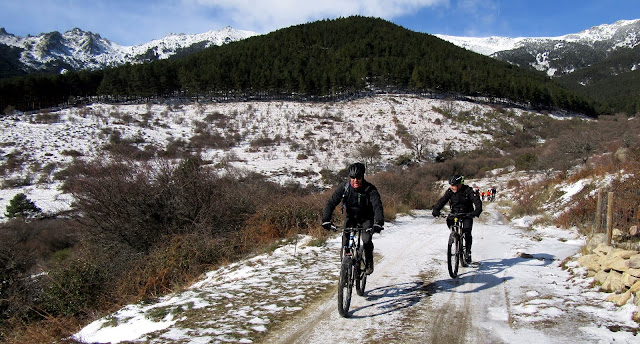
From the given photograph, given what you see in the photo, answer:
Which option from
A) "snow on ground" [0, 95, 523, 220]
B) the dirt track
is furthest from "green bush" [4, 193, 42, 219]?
the dirt track

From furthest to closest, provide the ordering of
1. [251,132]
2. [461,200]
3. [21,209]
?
[251,132], [21,209], [461,200]

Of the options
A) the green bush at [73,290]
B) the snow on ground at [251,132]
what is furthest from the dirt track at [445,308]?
the snow on ground at [251,132]

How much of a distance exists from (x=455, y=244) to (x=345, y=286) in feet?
9.83

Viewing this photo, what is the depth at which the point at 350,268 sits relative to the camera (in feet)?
16.3

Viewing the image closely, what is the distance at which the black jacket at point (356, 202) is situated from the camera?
206 inches

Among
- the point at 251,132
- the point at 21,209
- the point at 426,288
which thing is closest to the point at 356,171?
the point at 426,288

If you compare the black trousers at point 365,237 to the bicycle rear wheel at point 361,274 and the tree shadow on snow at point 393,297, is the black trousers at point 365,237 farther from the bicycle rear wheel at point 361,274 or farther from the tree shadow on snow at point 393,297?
the tree shadow on snow at point 393,297

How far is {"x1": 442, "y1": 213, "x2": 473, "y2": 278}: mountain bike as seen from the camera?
21.6ft

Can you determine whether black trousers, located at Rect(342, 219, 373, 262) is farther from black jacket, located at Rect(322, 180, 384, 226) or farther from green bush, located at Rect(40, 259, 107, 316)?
green bush, located at Rect(40, 259, 107, 316)

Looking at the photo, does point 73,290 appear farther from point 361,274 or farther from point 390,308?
point 390,308

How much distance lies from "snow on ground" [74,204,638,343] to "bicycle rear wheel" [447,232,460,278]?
0.18m

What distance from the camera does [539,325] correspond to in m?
4.54

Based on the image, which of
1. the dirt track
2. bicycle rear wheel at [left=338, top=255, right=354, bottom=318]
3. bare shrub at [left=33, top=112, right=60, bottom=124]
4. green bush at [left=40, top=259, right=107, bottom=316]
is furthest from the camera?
bare shrub at [left=33, top=112, right=60, bottom=124]

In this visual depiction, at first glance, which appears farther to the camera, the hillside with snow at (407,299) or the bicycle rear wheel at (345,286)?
the bicycle rear wheel at (345,286)
